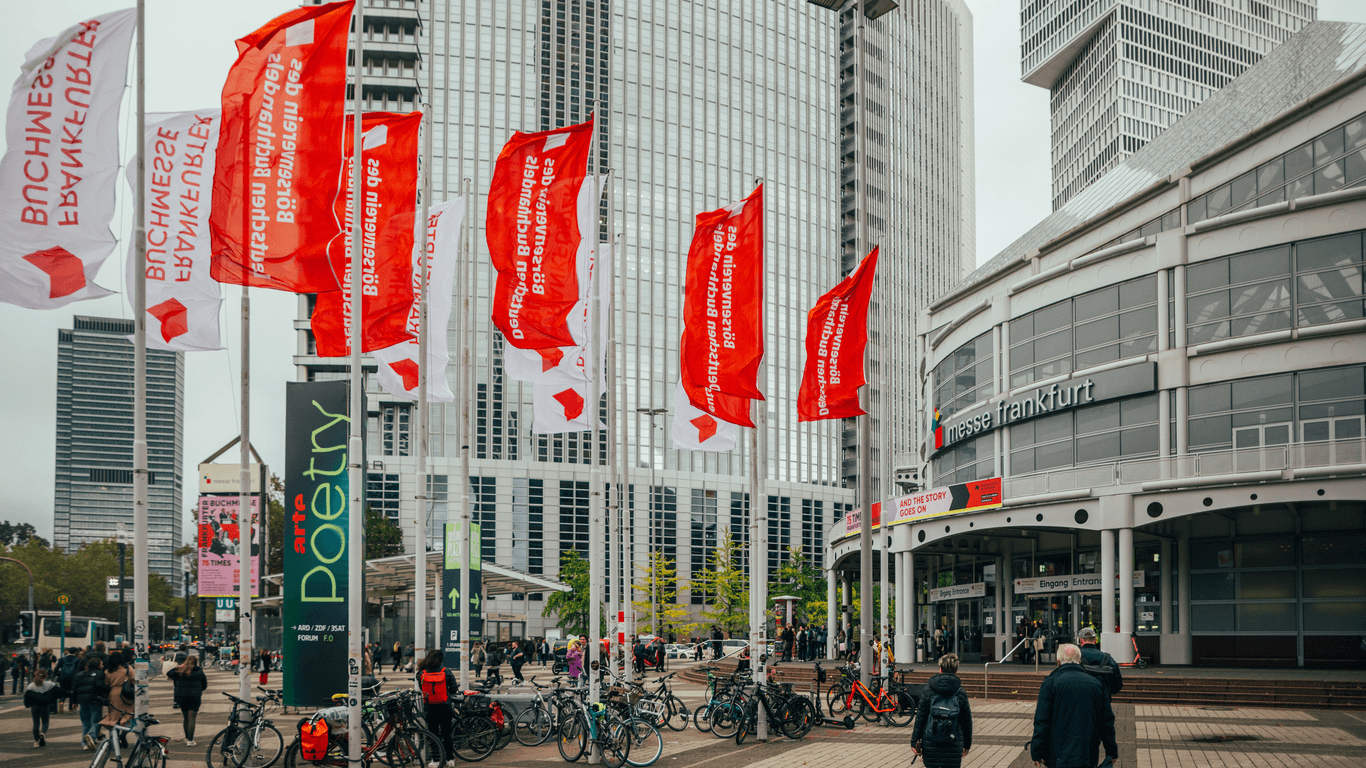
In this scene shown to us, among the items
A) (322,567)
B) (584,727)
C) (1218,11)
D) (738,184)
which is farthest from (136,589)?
(1218,11)

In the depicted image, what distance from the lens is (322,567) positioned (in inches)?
776

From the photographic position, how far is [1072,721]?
921 centimetres

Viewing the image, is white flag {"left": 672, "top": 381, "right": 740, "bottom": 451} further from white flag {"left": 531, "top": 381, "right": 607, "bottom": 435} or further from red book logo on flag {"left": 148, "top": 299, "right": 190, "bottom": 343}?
red book logo on flag {"left": 148, "top": 299, "right": 190, "bottom": 343}

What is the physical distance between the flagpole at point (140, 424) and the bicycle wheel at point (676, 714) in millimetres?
10690

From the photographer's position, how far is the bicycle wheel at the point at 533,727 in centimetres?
1973

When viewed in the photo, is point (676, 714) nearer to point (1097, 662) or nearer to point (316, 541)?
point (316, 541)

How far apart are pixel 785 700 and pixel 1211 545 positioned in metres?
21.1

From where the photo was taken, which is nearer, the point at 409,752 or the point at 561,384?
the point at 409,752

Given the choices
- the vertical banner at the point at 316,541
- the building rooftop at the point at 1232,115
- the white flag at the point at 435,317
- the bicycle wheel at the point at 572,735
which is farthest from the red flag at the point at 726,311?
the building rooftop at the point at 1232,115

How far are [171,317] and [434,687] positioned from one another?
290 inches

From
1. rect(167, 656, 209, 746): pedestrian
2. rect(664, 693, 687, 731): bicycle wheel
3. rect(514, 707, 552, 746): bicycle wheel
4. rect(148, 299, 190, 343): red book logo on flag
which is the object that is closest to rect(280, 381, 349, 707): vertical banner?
rect(167, 656, 209, 746): pedestrian

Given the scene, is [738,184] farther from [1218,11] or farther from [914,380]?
[1218,11]

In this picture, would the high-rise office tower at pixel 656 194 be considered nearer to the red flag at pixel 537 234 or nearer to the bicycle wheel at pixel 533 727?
the bicycle wheel at pixel 533 727

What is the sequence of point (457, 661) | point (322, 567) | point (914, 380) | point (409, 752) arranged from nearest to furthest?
1. point (409, 752)
2. point (322, 567)
3. point (457, 661)
4. point (914, 380)
